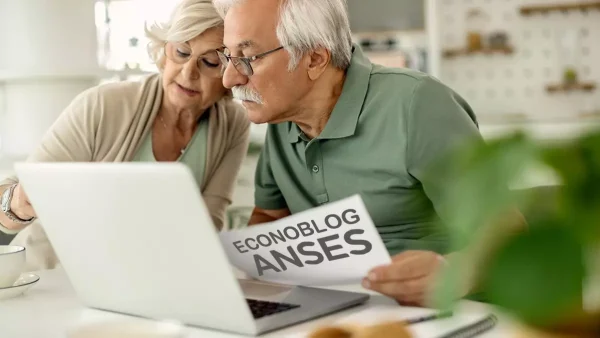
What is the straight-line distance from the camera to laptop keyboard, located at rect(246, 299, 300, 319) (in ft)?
3.36

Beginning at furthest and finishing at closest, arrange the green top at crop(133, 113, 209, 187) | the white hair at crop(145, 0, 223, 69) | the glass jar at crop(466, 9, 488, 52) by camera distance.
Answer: the glass jar at crop(466, 9, 488, 52)
the green top at crop(133, 113, 209, 187)
the white hair at crop(145, 0, 223, 69)

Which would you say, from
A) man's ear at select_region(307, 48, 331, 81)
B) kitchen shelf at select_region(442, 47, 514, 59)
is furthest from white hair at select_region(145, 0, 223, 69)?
kitchen shelf at select_region(442, 47, 514, 59)

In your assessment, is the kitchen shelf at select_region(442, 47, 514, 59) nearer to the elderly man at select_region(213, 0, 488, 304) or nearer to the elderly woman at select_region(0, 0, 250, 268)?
the elderly woman at select_region(0, 0, 250, 268)

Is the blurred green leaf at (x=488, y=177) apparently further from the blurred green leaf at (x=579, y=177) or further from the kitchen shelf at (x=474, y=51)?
the kitchen shelf at (x=474, y=51)

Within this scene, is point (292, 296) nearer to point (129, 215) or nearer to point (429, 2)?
point (129, 215)

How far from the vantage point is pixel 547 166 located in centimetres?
29

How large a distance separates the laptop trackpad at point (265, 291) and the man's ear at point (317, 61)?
1.67ft

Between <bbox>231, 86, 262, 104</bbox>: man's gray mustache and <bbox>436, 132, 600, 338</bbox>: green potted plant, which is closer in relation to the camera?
<bbox>436, 132, 600, 338</bbox>: green potted plant

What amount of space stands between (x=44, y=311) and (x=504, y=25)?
3.83 m

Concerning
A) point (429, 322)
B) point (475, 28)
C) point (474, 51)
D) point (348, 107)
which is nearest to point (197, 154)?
point (348, 107)

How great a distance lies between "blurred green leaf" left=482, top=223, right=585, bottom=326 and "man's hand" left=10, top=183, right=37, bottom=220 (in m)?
1.38

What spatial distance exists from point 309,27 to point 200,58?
0.96 ft

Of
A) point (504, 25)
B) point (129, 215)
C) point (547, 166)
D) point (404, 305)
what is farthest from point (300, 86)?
point (504, 25)

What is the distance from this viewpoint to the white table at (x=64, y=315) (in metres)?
0.97
